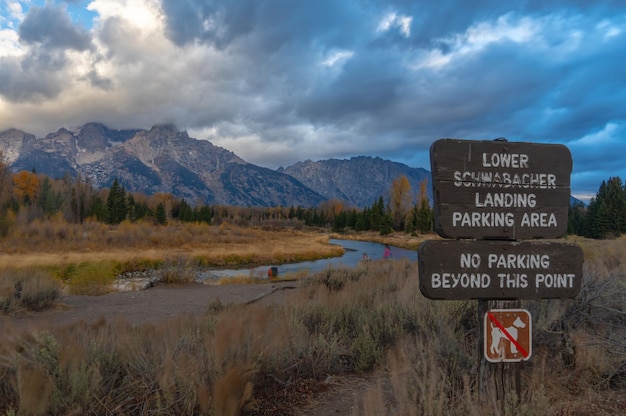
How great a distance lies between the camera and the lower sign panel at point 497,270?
3150 mm

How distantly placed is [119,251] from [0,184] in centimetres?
1377

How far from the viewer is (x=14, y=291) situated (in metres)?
11.4

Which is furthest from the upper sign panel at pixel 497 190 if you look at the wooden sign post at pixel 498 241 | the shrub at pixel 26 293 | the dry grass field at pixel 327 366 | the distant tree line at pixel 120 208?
the distant tree line at pixel 120 208

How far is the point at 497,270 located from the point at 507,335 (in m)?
0.51

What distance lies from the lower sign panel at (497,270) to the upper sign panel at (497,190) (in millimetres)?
107

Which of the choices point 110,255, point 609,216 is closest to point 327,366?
point 110,255

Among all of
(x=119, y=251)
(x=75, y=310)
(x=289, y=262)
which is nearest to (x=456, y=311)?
(x=75, y=310)

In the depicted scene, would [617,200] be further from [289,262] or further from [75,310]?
[75,310]

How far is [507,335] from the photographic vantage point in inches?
126

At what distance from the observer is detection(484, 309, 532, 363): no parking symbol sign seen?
318 centimetres

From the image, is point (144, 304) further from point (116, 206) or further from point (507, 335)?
point (116, 206)

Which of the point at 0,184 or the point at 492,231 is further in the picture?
the point at 0,184

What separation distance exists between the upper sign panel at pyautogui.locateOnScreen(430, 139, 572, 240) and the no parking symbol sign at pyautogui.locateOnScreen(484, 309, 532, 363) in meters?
0.60

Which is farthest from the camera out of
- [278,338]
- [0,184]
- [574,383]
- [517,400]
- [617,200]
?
[617,200]
